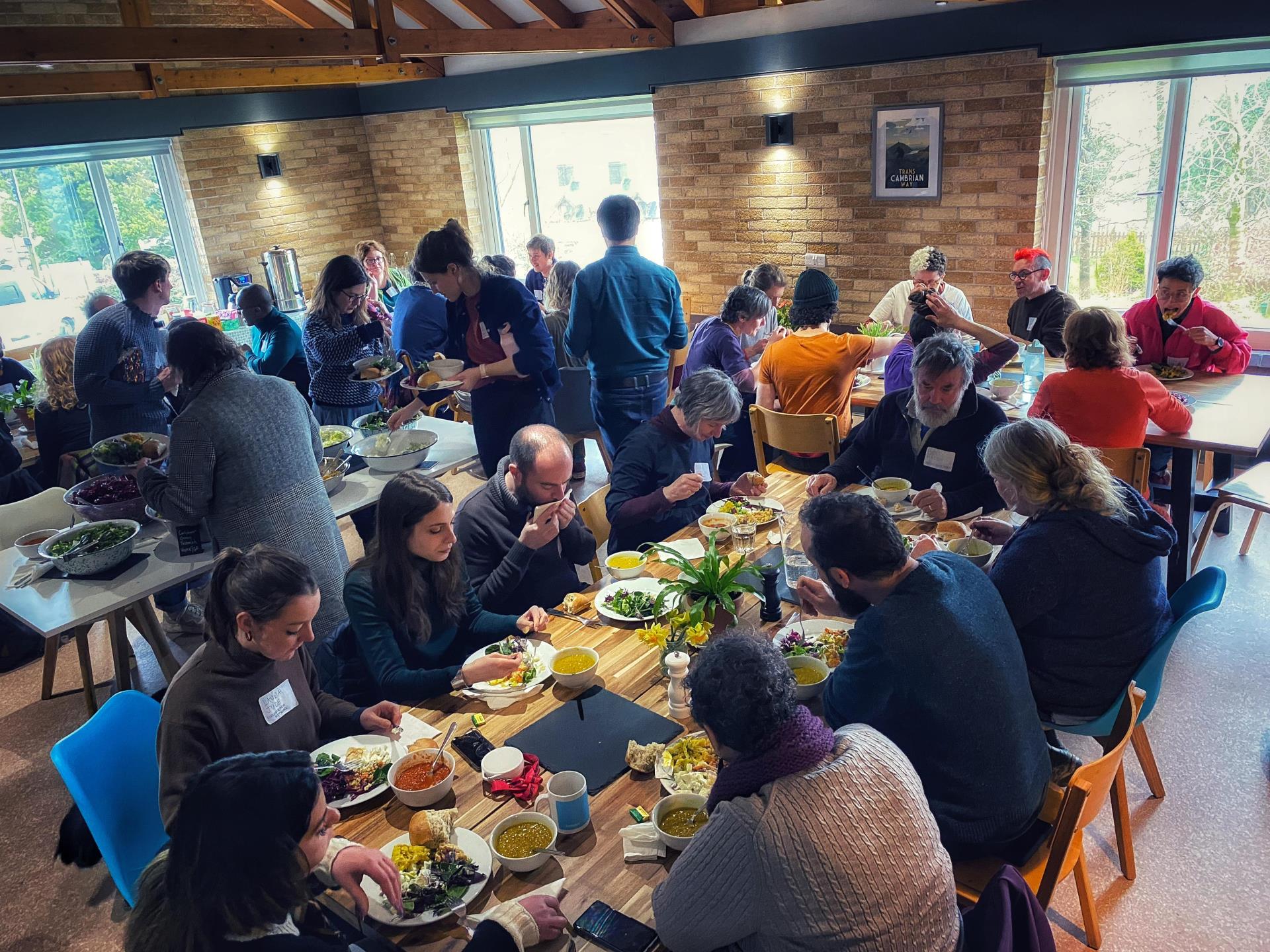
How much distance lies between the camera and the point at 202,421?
2.84 m

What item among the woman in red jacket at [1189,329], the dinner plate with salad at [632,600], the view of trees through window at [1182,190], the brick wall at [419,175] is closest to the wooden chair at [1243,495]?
the woman in red jacket at [1189,329]

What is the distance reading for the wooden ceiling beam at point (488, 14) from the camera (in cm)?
780

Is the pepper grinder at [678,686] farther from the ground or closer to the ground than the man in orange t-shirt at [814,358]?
closer to the ground

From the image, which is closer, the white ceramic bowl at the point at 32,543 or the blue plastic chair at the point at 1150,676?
the blue plastic chair at the point at 1150,676

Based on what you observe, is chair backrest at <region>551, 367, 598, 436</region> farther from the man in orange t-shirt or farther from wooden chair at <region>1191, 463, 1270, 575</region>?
wooden chair at <region>1191, 463, 1270, 575</region>

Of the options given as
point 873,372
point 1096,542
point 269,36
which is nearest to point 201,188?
point 269,36

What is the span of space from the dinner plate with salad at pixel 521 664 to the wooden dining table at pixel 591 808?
1.5 inches

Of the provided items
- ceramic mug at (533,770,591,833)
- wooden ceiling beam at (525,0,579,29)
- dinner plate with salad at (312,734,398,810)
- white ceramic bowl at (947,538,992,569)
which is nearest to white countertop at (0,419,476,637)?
dinner plate with salad at (312,734,398,810)

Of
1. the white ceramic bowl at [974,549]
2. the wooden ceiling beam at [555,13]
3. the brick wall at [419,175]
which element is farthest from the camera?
the brick wall at [419,175]

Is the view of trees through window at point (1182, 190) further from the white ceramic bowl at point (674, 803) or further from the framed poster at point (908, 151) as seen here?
the white ceramic bowl at point (674, 803)

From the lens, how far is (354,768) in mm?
2109

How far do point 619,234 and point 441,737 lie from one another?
307 cm

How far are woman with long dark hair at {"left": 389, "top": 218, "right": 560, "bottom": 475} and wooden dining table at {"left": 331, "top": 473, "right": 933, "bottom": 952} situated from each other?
1.76m

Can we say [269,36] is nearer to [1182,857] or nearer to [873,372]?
[873,372]
